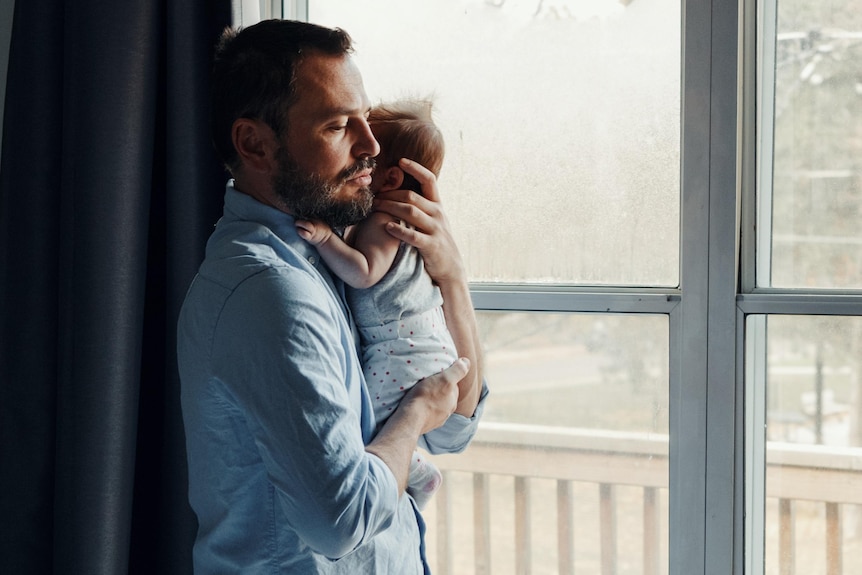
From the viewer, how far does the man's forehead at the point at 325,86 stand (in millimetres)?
1121

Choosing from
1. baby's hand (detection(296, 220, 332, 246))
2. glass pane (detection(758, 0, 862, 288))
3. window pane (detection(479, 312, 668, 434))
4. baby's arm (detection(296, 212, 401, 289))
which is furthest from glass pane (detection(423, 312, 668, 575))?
baby's hand (detection(296, 220, 332, 246))

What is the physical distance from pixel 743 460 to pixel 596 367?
0.35m

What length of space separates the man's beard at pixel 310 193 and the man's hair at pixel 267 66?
56 millimetres

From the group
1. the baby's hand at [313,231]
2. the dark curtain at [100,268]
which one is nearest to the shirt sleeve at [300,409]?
the baby's hand at [313,231]

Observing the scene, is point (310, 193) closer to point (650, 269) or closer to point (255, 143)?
point (255, 143)

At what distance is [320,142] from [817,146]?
3.49ft

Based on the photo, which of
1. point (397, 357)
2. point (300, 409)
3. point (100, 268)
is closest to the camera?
point (300, 409)

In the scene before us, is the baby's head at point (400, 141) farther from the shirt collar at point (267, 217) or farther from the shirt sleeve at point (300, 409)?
the shirt sleeve at point (300, 409)

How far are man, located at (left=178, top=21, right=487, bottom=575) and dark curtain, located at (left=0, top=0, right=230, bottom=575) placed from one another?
0.48m

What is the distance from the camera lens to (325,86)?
113 centimetres

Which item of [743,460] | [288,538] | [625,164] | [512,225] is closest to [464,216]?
[512,225]

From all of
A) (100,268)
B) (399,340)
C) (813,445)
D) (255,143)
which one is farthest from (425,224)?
(813,445)

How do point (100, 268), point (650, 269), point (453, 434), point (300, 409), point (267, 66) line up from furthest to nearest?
point (650, 269), point (100, 268), point (453, 434), point (267, 66), point (300, 409)

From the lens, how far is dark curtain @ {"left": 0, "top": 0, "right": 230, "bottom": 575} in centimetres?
162
